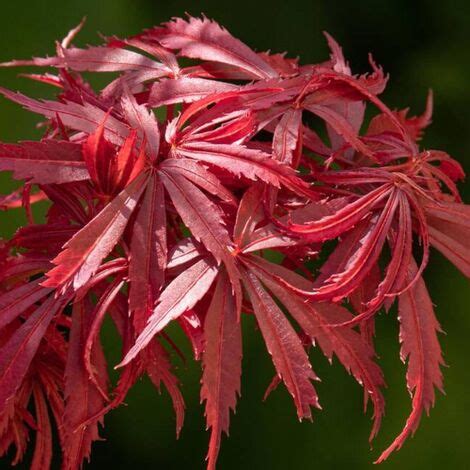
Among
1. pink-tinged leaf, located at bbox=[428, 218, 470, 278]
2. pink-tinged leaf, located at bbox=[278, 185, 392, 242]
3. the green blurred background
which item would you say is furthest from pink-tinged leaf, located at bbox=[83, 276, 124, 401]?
the green blurred background

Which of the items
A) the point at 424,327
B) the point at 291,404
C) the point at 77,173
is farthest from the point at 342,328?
the point at 291,404

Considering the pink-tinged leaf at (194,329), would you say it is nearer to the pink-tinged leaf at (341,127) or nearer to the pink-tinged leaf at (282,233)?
the pink-tinged leaf at (282,233)

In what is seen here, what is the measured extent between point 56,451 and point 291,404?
0.29 m

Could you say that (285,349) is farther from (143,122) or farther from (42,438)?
(42,438)

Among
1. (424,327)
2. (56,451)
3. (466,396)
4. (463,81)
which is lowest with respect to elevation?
(424,327)

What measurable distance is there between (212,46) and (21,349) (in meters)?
0.25

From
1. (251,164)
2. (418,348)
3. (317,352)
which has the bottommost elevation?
(418,348)

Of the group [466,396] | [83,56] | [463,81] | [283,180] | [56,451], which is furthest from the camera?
[463,81]

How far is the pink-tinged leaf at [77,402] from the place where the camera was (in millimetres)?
523

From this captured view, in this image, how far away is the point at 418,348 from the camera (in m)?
0.54

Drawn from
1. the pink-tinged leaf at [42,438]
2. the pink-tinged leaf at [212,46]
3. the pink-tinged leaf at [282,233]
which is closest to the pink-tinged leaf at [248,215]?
the pink-tinged leaf at [282,233]

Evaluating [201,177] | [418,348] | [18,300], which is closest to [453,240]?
[418,348]

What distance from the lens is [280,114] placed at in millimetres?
548

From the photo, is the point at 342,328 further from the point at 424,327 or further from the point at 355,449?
the point at 355,449
